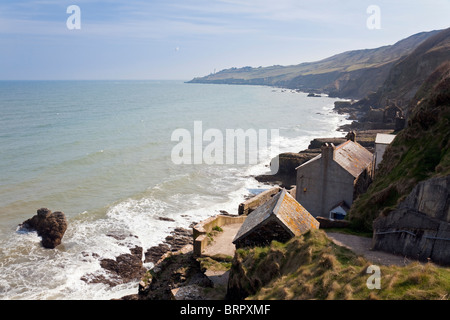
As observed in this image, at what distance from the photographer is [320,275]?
8867mm

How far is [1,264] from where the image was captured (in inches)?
904

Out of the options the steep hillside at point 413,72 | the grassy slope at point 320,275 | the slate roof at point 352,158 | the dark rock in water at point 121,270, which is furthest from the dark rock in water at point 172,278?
the steep hillside at point 413,72

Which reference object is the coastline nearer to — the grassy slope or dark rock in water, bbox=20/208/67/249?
the grassy slope

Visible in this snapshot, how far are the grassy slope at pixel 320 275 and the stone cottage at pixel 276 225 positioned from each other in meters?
1.00

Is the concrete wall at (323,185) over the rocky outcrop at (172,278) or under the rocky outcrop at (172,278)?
over

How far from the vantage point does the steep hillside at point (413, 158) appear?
1512 cm

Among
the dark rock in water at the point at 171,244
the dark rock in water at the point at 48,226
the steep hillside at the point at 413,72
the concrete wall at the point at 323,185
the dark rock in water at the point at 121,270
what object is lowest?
the dark rock in water at the point at 121,270

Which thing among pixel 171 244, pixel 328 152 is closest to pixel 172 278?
pixel 171 244

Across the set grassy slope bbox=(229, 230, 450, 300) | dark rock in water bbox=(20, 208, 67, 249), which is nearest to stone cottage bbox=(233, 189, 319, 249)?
grassy slope bbox=(229, 230, 450, 300)

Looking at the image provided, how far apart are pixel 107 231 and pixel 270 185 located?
18093 millimetres

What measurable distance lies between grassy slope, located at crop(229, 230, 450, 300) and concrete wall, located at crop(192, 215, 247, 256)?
161 inches

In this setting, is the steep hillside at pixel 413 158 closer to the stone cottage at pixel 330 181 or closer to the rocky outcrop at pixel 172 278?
the stone cottage at pixel 330 181

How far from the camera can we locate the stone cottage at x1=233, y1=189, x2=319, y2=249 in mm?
12625
